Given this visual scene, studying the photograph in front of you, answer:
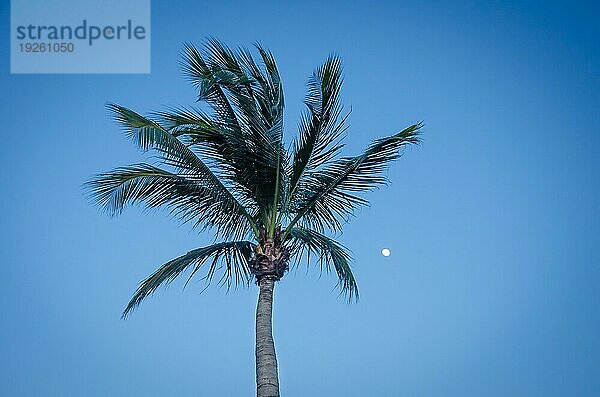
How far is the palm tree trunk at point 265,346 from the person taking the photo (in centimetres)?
1521

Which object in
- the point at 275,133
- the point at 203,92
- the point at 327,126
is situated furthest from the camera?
the point at 327,126

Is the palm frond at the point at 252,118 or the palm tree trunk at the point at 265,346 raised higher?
the palm frond at the point at 252,118

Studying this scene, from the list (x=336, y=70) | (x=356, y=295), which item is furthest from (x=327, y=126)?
(x=356, y=295)

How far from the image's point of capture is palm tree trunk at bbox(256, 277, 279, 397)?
15.2 m

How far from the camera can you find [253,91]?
16.9 metres

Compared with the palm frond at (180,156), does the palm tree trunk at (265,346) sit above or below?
below

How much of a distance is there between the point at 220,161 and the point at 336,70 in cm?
282

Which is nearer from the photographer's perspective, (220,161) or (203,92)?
(203,92)

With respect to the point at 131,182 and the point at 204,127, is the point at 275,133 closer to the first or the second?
the point at 204,127

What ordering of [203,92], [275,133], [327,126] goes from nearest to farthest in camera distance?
[203,92] → [275,133] → [327,126]

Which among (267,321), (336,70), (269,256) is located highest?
(336,70)

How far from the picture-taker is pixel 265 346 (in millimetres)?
15773

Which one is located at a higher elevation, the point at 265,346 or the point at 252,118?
the point at 252,118

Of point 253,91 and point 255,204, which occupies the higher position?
point 253,91
